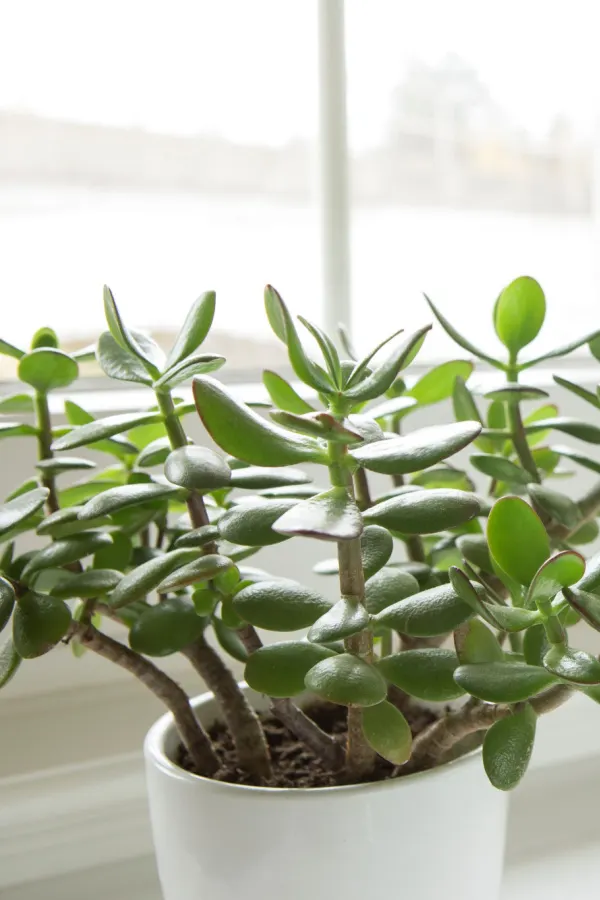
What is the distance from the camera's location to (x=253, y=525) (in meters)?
0.37

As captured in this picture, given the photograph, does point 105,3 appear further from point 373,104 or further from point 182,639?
point 182,639

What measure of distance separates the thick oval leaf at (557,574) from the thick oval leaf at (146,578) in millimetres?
148

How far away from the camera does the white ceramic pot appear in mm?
414

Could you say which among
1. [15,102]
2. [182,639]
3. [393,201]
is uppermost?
[15,102]

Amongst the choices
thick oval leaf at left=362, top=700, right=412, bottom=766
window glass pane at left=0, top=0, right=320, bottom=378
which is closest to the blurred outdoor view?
window glass pane at left=0, top=0, right=320, bottom=378

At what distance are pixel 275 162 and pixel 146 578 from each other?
77 cm

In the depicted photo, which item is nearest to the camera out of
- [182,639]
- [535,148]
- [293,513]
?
[293,513]

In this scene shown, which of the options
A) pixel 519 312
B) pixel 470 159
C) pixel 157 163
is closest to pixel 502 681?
pixel 519 312

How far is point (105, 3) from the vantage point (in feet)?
3.07

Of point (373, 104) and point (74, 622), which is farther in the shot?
point (373, 104)

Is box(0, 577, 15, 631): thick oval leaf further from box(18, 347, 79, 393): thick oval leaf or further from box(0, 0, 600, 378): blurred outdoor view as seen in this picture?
box(0, 0, 600, 378): blurred outdoor view

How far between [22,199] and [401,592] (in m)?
0.66

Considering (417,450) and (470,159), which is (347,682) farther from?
(470,159)

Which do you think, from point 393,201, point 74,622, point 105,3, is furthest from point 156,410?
point 393,201
